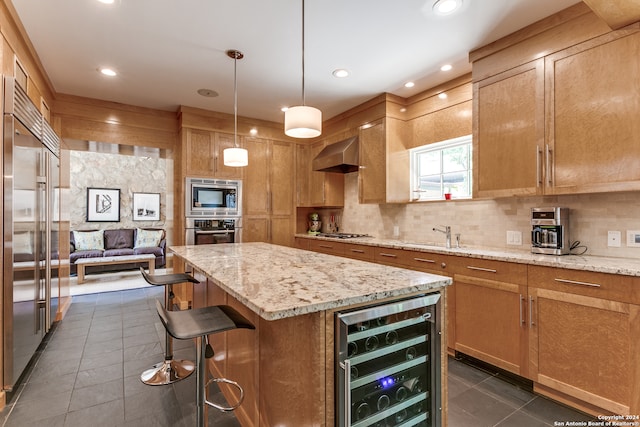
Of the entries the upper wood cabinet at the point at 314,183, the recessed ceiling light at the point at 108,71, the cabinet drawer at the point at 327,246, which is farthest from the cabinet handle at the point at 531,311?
the recessed ceiling light at the point at 108,71

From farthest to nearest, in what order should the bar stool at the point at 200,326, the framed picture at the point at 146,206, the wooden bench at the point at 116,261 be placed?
the framed picture at the point at 146,206 → the wooden bench at the point at 116,261 → the bar stool at the point at 200,326

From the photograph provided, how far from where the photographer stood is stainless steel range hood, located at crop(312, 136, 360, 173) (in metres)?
4.08

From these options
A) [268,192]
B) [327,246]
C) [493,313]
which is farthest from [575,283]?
[268,192]

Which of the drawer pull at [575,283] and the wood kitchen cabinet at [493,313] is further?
the wood kitchen cabinet at [493,313]

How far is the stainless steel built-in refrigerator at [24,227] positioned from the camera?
204 centimetres

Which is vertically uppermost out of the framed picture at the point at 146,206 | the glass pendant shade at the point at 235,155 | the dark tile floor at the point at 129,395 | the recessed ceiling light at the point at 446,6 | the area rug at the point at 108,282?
the recessed ceiling light at the point at 446,6

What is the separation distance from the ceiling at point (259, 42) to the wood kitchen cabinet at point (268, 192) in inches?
46.8

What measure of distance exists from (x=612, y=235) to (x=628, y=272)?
0.64 m

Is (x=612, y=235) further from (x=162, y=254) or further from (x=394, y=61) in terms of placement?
(x=162, y=254)

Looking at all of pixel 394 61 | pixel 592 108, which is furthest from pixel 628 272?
pixel 394 61

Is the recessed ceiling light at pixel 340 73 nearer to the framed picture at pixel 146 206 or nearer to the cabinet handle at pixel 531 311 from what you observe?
the cabinet handle at pixel 531 311

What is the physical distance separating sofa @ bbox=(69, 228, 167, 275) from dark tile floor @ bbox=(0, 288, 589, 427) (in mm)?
3875

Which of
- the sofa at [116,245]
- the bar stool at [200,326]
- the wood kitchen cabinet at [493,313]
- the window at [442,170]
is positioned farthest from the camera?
the sofa at [116,245]

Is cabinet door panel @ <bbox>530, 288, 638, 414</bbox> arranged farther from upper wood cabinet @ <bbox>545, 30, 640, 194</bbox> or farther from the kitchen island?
the kitchen island
